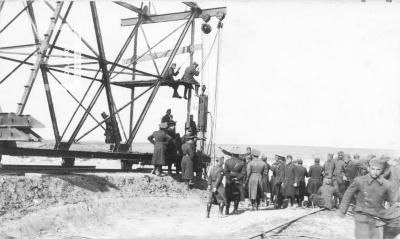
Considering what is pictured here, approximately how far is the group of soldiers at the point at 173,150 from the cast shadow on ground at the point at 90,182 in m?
1.98

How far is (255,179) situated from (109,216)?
4041 mm

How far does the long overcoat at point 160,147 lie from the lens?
12.9 metres

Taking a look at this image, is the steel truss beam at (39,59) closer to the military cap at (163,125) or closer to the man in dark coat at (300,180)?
the military cap at (163,125)

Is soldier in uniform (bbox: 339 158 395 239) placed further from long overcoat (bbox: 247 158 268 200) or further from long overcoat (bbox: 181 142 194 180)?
long overcoat (bbox: 181 142 194 180)

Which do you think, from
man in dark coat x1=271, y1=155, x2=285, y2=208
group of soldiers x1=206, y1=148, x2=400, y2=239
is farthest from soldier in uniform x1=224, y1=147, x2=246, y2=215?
man in dark coat x1=271, y1=155, x2=285, y2=208

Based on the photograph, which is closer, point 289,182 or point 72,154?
point 72,154

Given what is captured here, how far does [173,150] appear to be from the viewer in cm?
1366

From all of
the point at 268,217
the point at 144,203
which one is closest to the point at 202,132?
the point at 144,203

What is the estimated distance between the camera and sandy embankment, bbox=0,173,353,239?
8805mm

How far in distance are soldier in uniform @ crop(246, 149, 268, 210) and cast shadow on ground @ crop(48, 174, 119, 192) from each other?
353cm

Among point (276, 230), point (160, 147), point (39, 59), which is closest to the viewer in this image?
point (276, 230)

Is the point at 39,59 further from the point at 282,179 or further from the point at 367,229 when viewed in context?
the point at 282,179

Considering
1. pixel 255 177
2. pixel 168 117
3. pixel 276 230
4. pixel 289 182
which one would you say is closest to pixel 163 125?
pixel 168 117

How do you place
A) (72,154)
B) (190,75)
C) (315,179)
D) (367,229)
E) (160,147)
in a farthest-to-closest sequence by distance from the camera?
1. (190,75)
2. (315,179)
3. (160,147)
4. (72,154)
5. (367,229)
